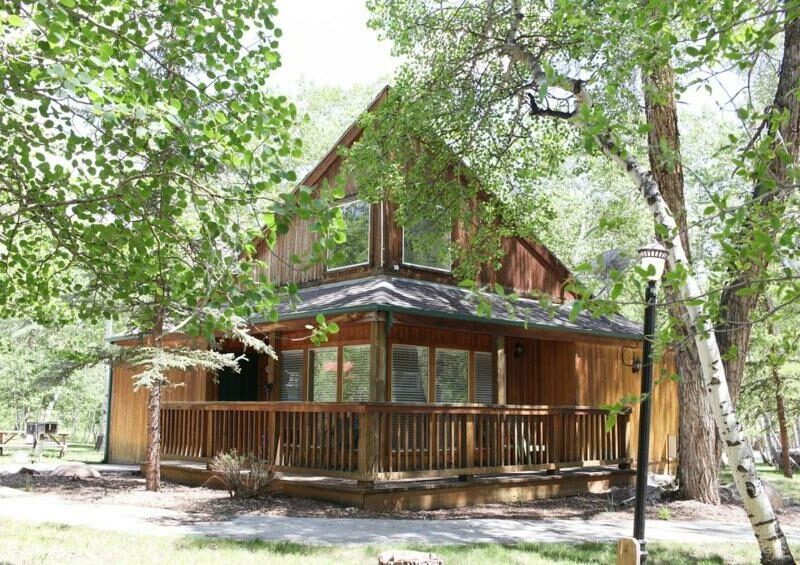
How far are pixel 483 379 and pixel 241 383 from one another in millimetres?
5225

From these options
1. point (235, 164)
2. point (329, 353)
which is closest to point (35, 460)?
point (329, 353)

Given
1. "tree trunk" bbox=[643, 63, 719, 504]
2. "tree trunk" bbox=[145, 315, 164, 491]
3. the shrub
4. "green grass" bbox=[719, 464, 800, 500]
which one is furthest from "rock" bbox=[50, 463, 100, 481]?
"green grass" bbox=[719, 464, 800, 500]

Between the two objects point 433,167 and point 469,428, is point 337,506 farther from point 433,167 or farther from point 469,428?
point 433,167

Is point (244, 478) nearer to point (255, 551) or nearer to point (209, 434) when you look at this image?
point (209, 434)

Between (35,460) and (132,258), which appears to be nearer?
(132,258)

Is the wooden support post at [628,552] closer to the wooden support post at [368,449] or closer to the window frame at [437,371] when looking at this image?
the wooden support post at [368,449]

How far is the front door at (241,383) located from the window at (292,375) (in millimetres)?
1217

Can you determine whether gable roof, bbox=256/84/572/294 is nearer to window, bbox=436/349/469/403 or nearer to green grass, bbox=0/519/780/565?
window, bbox=436/349/469/403

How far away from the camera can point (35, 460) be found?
1950cm

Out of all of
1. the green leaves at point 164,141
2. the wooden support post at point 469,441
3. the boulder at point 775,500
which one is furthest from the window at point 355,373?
the green leaves at point 164,141

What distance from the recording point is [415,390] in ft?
47.7

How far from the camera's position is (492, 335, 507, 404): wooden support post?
13766mm

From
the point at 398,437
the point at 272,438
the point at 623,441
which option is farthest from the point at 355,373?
the point at 623,441

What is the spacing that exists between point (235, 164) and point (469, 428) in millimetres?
7585
